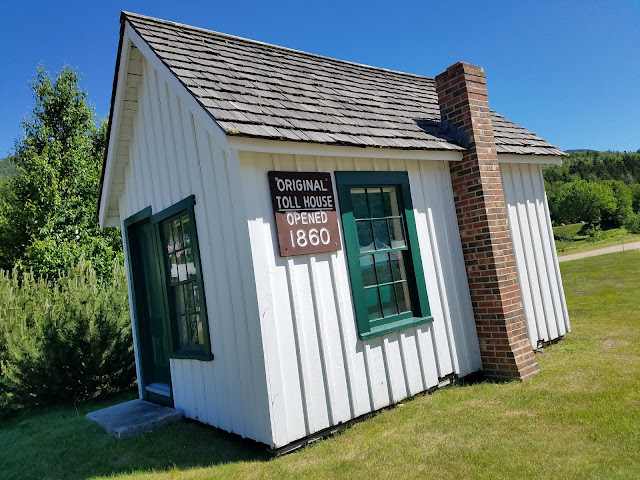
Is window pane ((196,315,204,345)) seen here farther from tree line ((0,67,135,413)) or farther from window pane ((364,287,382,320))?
tree line ((0,67,135,413))

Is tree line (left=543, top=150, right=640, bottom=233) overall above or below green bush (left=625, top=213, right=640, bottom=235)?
above

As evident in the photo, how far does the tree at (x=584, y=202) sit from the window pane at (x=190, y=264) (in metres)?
79.8

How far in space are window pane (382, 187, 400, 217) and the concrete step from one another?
373 cm

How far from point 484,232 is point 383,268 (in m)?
1.54

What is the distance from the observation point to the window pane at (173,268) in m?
6.31

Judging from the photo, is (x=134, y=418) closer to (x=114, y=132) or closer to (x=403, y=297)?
(x=403, y=297)

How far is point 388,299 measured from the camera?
5695mm

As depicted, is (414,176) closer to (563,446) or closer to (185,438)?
(563,446)

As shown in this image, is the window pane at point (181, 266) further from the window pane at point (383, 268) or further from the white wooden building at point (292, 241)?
the window pane at point (383, 268)

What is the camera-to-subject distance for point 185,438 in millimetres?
5320

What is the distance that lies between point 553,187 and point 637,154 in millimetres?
30034

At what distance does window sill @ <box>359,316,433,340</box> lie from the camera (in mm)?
5176

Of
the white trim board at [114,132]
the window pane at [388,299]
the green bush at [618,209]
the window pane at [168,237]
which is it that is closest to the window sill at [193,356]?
the window pane at [168,237]

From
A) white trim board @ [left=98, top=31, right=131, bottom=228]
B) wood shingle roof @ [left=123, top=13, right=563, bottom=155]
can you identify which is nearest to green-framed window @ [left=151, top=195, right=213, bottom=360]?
wood shingle roof @ [left=123, top=13, right=563, bottom=155]
